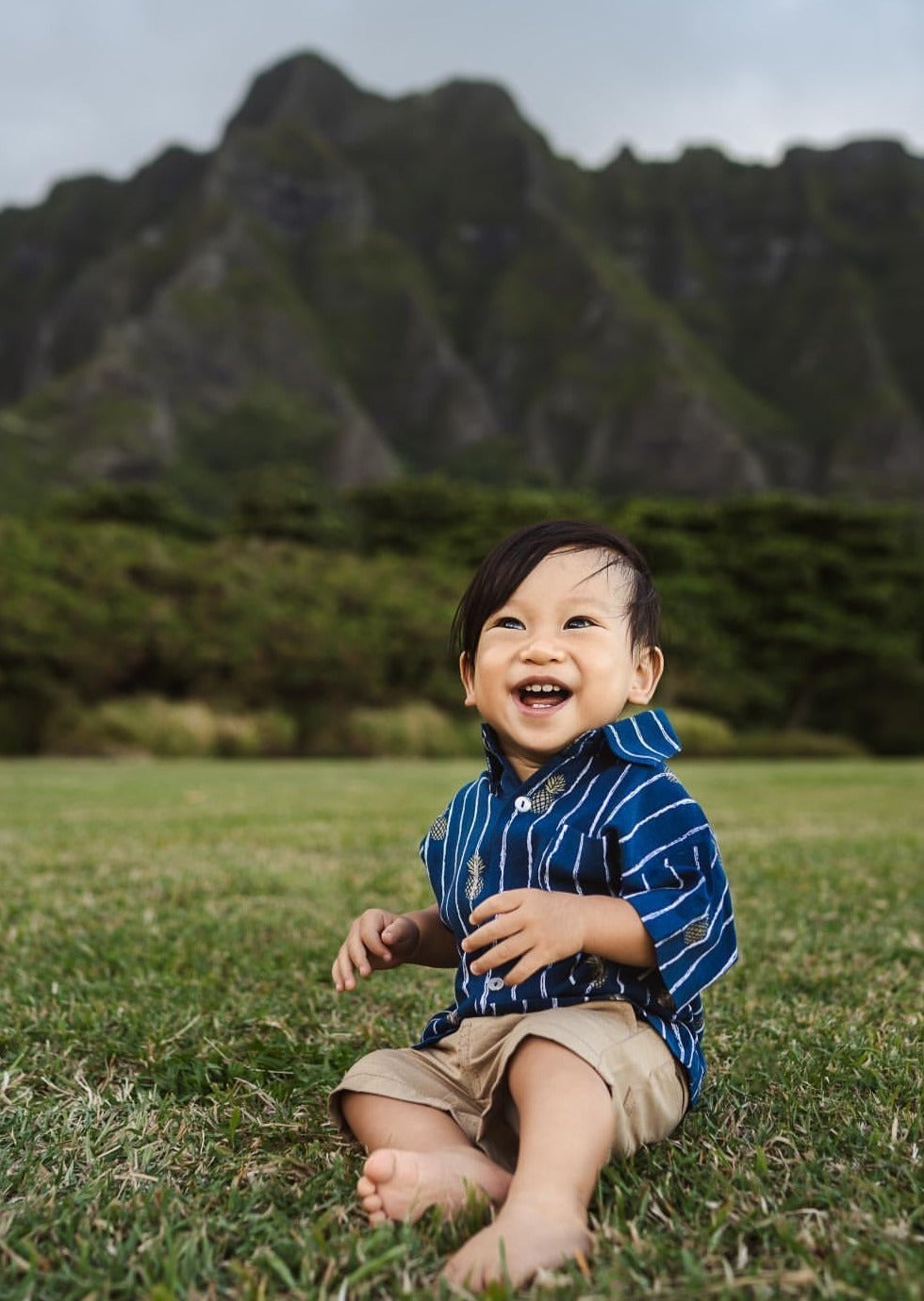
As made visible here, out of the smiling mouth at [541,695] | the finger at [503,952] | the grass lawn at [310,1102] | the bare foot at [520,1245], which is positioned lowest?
the grass lawn at [310,1102]

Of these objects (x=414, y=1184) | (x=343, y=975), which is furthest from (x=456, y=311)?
(x=414, y=1184)

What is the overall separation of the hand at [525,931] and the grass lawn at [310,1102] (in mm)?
307

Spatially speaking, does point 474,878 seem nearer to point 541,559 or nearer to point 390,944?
point 390,944

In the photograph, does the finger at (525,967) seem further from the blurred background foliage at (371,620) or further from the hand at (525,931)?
the blurred background foliage at (371,620)

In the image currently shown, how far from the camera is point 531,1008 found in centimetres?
165

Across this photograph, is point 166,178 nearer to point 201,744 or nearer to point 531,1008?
point 201,744

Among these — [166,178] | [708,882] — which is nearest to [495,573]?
[708,882]

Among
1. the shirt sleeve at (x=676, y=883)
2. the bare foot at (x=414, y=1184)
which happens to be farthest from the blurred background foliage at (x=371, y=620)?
the bare foot at (x=414, y=1184)

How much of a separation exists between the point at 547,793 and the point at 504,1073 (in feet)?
1.42

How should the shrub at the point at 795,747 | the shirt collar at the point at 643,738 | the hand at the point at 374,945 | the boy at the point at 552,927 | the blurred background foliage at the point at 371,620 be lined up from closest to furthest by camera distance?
the boy at the point at 552,927 → the shirt collar at the point at 643,738 → the hand at the point at 374,945 → the blurred background foliage at the point at 371,620 → the shrub at the point at 795,747

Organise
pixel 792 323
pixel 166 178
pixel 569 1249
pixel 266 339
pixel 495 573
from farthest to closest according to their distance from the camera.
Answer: pixel 166 178 < pixel 792 323 < pixel 266 339 < pixel 495 573 < pixel 569 1249

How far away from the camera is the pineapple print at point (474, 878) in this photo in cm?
175

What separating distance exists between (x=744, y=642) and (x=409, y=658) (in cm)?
1350

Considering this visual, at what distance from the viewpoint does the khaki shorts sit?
1.51 meters
